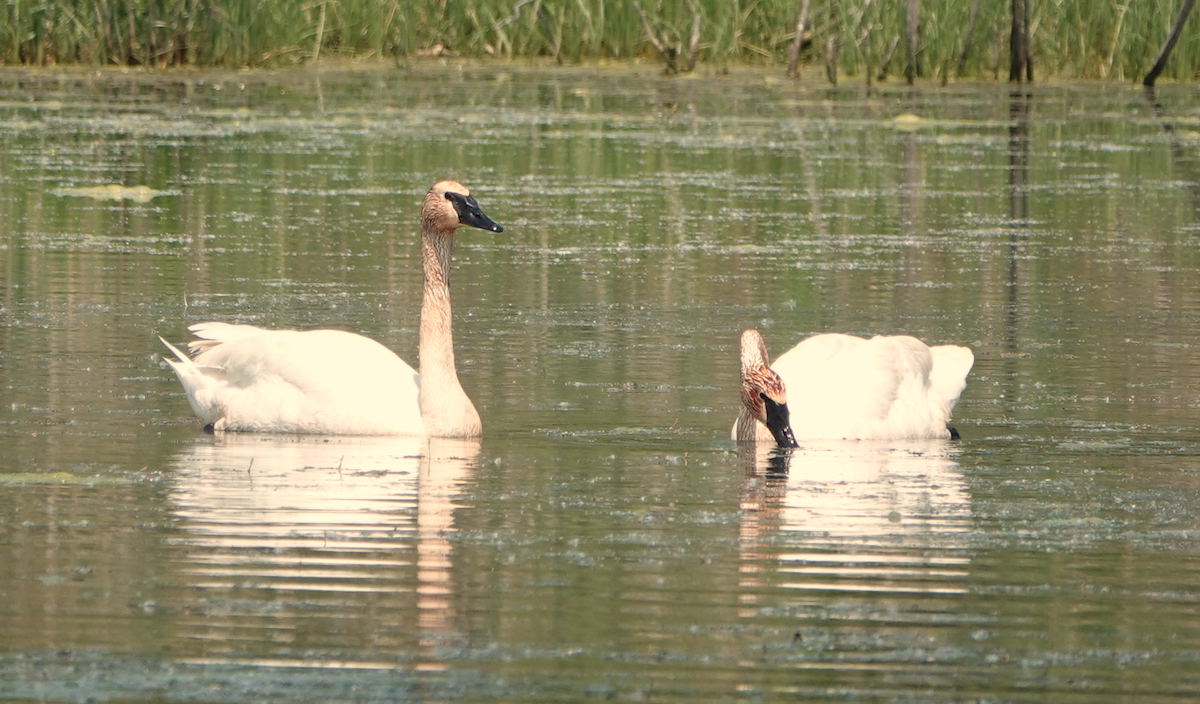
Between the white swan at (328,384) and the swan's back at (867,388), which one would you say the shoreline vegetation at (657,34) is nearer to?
the swan's back at (867,388)

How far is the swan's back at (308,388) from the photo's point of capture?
30.1 ft

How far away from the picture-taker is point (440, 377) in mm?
9203

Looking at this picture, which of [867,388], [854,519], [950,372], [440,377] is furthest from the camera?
[950,372]

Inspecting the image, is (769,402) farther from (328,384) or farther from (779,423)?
(328,384)

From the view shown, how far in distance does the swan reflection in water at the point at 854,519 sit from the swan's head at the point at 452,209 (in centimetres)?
174

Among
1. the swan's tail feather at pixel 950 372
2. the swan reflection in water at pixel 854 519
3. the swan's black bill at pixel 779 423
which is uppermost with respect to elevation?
the swan's tail feather at pixel 950 372

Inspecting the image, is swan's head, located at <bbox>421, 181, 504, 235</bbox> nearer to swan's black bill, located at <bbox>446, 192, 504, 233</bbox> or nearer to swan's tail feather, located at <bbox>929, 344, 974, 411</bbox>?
swan's black bill, located at <bbox>446, 192, 504, 233</bbox>

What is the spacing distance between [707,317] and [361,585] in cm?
622

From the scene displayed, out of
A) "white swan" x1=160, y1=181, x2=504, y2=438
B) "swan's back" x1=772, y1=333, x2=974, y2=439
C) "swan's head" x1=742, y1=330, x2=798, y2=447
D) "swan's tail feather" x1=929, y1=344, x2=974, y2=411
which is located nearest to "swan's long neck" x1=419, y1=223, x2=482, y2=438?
"white swan" x1=160, y1=181, x2=504, y2=438

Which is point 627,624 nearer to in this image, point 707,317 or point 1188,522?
point 1188,522

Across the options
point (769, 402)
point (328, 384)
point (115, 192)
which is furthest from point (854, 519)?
point (115, 192)

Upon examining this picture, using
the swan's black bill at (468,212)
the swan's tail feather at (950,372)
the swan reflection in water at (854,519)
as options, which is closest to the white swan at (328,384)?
the swan's black bill at (468,212)

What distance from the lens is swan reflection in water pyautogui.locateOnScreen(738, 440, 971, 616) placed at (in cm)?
650

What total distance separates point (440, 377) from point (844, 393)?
1.66m
